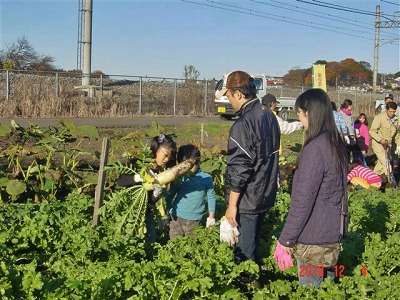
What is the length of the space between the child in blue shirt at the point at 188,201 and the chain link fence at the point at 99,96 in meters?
19.5

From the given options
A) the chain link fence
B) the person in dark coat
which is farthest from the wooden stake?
the chain link fence

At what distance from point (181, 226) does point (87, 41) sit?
72.8 feet

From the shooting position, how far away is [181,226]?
5.70 metres

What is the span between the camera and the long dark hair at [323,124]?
12.8 feet

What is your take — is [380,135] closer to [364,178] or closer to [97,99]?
[364,178]

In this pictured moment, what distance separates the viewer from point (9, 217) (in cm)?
562

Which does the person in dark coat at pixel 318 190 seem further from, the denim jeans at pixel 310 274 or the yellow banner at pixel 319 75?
the yellow banner at pixel 319 75

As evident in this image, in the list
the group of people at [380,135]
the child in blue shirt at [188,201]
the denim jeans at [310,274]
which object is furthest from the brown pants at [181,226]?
the group of people at [380,135]

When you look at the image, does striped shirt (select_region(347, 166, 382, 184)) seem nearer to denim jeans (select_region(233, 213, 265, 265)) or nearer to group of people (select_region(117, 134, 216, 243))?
group of people (select_region(117, 134, 216, 243))

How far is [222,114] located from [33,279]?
26024 mm

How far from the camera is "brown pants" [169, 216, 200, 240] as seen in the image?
18.6 feet

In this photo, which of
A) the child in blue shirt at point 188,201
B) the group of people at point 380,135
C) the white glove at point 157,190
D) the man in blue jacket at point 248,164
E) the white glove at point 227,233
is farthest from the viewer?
the group of people at point 380,135

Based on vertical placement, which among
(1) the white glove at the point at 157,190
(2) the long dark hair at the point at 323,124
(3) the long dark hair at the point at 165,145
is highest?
(2) the long dark hair at the point at 323,124

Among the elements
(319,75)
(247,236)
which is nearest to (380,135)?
(319,75)
